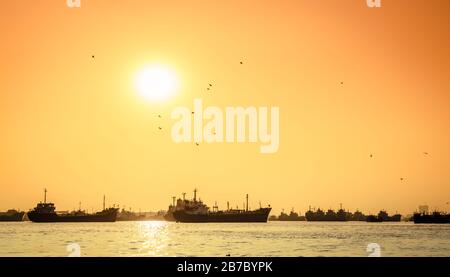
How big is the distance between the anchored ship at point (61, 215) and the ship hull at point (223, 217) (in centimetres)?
2889

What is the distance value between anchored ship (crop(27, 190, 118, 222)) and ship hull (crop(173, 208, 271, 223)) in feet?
94.8

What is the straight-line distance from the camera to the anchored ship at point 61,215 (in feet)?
565

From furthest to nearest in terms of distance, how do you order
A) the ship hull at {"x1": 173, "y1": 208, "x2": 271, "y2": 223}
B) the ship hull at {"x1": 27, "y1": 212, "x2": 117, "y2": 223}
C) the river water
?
the ship hull at {"x1": 27, "y1": 212, "x2": 117, "y2": 223}
the ship hull at {"x1": 173, "y1": 208, "x2": 271, "y2": 223}
the river water

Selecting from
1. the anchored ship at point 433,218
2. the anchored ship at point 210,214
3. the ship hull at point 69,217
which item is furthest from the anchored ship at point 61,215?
the anchored ship at point 433,218

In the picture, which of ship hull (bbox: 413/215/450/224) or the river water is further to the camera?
ship hull (bbox: 413/215/450/224)

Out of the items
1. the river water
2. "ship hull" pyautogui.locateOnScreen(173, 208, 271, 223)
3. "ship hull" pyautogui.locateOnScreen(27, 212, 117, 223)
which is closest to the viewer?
the river water

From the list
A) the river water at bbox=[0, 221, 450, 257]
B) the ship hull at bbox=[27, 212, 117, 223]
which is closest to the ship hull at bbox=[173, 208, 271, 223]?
the ship hull at bbox=[27, 212, 117, 223]

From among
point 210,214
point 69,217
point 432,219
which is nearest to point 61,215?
point 69,217

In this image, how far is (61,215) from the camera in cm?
18012

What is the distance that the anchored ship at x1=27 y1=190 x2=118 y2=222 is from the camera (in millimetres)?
172125

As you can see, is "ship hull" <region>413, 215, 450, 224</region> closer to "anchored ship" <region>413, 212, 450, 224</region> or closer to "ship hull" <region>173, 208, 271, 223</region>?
"anchored ship" <region>413, 212, 450, 224</region>

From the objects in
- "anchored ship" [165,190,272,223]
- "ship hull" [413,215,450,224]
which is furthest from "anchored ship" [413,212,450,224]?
"anchored ship" [165,190,272,223]

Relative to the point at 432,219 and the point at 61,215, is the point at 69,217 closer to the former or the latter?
the point at 61,215
